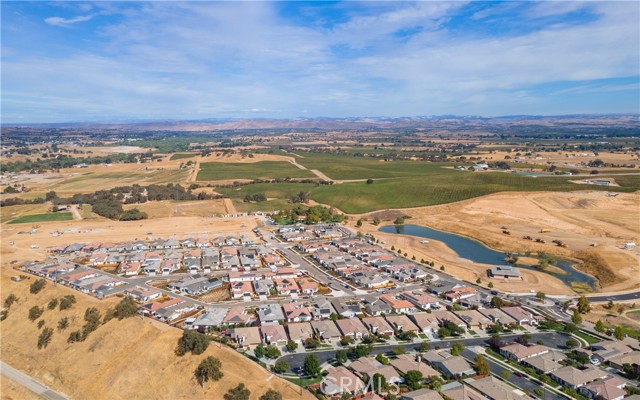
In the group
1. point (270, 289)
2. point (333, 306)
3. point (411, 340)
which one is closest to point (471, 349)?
point (411, 340)

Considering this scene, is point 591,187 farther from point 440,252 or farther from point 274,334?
point 274,334

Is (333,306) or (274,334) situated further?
(333,306)

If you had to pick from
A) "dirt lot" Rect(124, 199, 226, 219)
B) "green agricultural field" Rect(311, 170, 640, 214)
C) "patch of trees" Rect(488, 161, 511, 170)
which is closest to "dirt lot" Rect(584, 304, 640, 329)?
"green agricultural field" Rect(311, 170, 640, 214)

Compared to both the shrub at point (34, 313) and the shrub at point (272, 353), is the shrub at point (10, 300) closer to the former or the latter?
the shrub at point (34, 313)

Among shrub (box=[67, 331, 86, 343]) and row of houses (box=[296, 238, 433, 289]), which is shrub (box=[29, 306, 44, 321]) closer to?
shrub (box=[67, 331, 86, 343])

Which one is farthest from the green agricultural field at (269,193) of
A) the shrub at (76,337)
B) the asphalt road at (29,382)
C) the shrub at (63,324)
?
the asphalt road at (29,382)

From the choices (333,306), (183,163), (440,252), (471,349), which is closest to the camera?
(471,349)

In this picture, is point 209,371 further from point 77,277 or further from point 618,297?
point 618,297

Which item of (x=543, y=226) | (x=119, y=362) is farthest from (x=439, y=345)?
(x=543, y=226)
